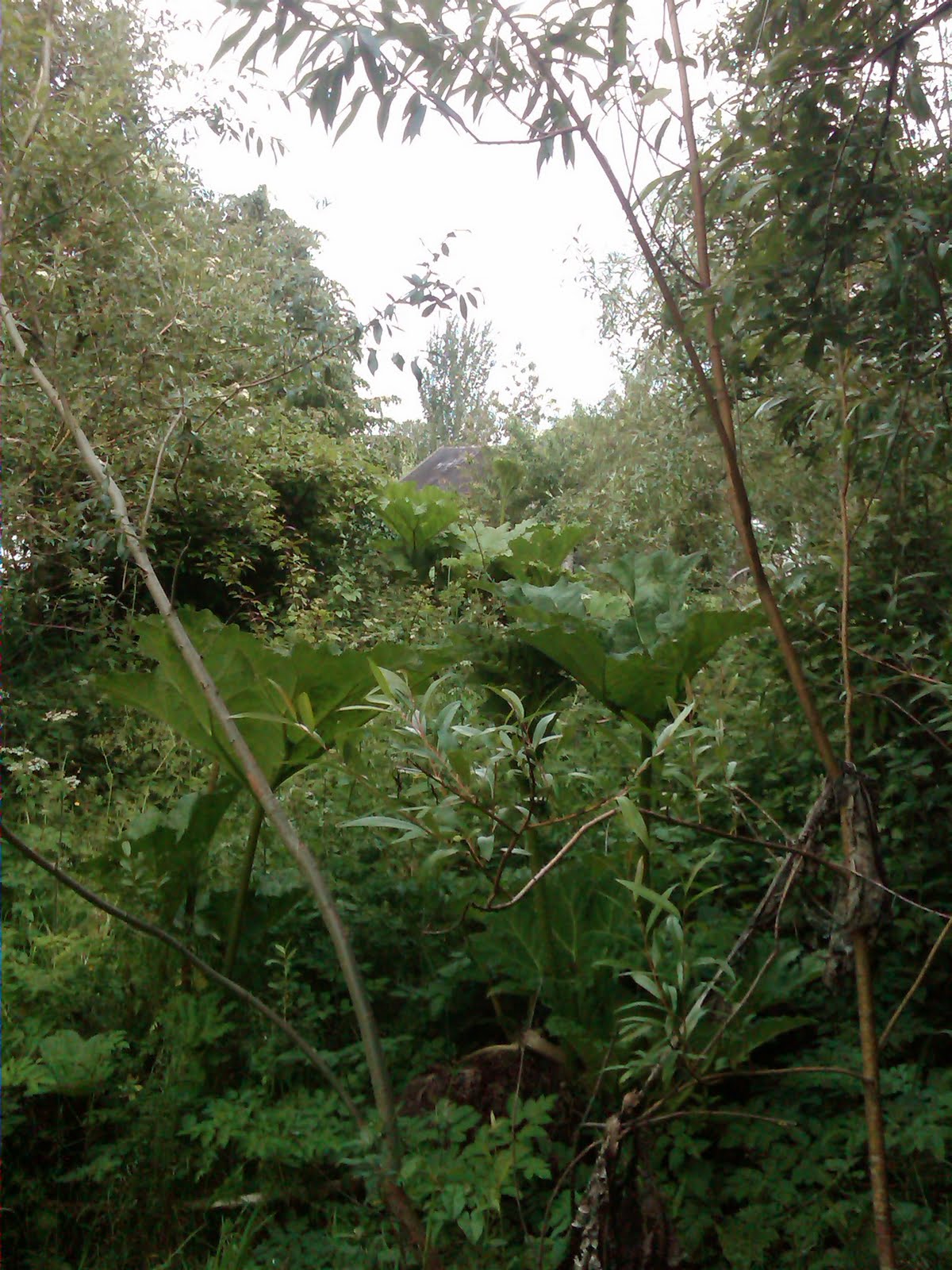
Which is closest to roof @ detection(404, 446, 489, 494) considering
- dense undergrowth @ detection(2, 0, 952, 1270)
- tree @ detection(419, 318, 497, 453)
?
tree @ detection(419, 318, 497, 453)

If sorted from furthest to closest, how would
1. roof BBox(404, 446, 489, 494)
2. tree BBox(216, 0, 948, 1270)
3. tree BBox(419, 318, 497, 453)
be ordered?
1. roof BBox(404, 446, 489, 494)
2. tree BBox(419, 318, 497, 453)
3. tree BBox(216, 0, 948, 1270)

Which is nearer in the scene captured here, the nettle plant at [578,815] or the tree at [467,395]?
the nettle plant at [578,815]

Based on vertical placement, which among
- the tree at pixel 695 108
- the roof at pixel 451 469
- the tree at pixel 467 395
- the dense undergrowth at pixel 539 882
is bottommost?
the dense undergrowth at pixel 539 882

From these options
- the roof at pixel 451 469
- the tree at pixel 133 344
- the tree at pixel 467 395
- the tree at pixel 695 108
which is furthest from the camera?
the roof at pixel 451 469

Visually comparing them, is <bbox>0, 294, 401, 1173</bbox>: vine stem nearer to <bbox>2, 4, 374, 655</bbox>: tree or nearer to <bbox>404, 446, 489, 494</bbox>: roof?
<bbox>2, 4, 374, 655</bbox>: tree

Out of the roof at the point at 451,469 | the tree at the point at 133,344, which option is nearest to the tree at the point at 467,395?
the roof at the point at 451,469

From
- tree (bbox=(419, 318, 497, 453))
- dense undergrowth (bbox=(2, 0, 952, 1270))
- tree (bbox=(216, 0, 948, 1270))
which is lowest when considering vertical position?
dense undergrowth (bbox=(2, 0, 952, 1270))

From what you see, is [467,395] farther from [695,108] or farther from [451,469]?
[695,108]

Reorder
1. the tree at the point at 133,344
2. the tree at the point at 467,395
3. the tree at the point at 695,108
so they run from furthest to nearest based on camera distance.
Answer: the tree at the point at 467,395
the tree at the point at 133,344
the tree at the point at 695,108

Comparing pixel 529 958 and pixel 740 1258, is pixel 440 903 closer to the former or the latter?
pixel 529 958

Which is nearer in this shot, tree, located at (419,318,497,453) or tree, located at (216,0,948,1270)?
tree, located at (216,0,948,1270)

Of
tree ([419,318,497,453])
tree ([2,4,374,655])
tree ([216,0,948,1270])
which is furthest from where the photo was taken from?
tree ([419,318,497,453])

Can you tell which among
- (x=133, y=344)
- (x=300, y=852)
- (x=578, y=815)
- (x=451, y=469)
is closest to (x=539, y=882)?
(x=578, y=815)

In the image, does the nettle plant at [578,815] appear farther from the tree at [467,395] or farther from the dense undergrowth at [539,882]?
the tree at [467,395]
